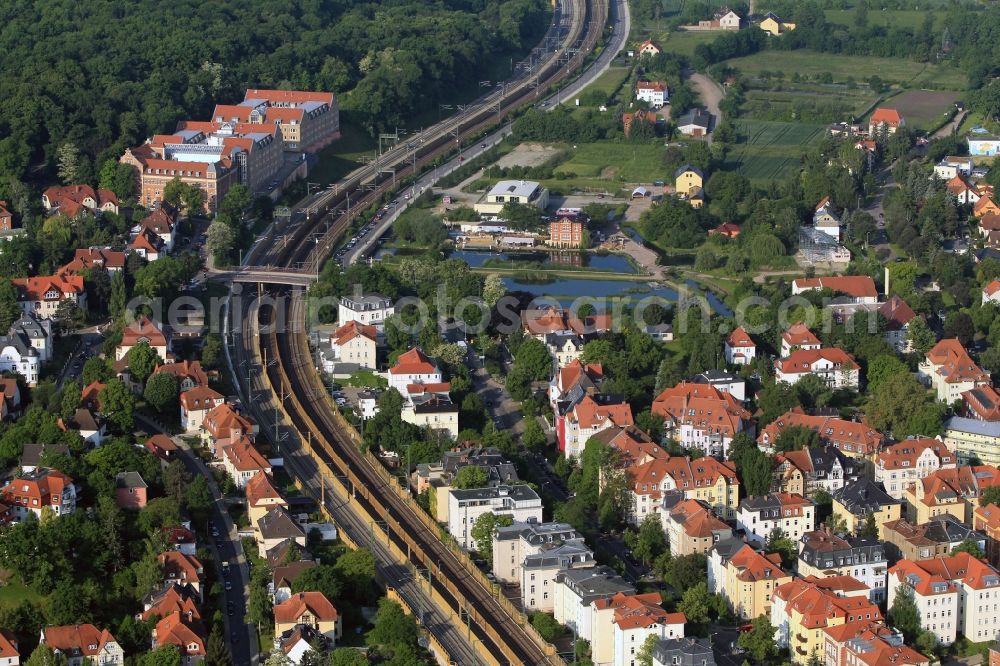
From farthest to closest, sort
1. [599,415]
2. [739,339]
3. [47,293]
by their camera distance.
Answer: [47,293] < [739,339] < [599,415]

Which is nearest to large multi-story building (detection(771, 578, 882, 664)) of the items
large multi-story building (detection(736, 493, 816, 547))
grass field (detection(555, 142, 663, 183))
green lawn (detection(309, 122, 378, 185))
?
large multi-story building (detection(736, 493, 816, 547))

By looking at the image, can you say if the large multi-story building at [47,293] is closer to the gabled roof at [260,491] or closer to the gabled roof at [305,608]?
the gabled roof at [260,491]

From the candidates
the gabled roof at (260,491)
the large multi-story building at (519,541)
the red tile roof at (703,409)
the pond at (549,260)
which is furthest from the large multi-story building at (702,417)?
the pond at (549,260)

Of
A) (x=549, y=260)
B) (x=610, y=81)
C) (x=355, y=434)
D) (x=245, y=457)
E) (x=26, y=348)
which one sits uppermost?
(x=26, y=348)

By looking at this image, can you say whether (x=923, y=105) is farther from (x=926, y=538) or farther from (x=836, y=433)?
(x=926, y=538)

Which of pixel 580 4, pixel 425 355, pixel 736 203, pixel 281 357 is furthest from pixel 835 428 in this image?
pixel 580 4

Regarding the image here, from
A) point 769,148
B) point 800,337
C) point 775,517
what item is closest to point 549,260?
point 800,337

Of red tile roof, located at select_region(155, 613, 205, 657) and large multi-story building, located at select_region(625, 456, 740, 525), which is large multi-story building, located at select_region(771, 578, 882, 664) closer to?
large multi-story building, located at select_region(625, 456, 740, 525)

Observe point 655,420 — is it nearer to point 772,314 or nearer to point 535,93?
point 772,314
